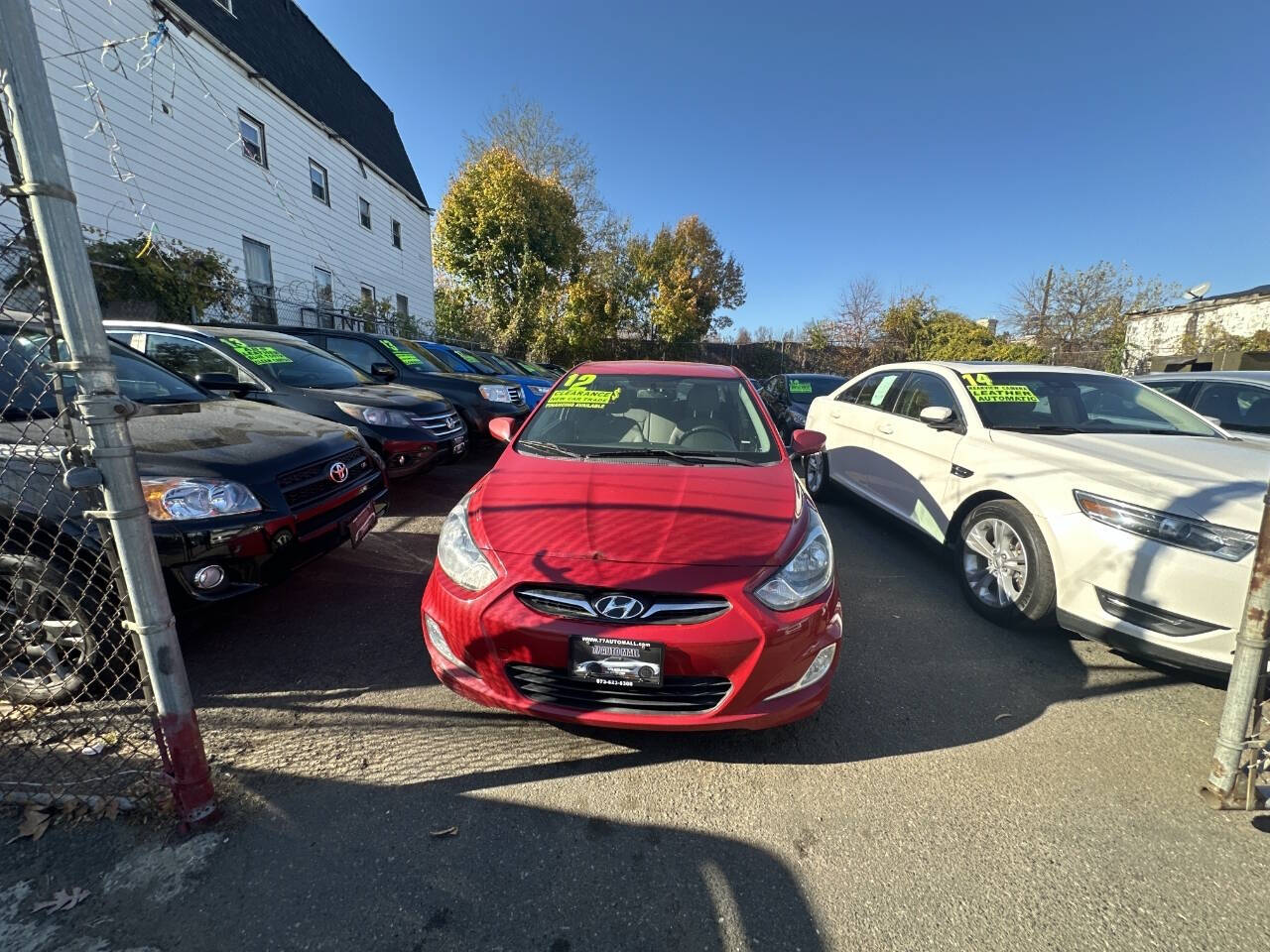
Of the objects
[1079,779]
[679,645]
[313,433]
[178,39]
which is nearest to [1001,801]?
[1079,779]

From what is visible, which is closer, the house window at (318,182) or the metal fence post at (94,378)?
the metal fence post at (94,378)

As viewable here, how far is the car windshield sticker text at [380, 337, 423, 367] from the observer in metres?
7.38

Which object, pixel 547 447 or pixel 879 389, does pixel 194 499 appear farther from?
pixel 879 389

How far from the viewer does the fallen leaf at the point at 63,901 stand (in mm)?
1527

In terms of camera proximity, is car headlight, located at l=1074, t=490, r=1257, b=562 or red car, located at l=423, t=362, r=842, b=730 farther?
car headlight, located at l=1074, t=490, r=1257, b=562

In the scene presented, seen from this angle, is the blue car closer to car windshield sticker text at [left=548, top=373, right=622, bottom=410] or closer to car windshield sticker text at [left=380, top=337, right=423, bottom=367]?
car windshield sticker text at [left=380, top=337, right=423, bottom=367]

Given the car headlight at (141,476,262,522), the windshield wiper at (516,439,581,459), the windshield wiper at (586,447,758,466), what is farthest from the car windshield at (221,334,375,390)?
the windshield wiper at (586,447,758,466)

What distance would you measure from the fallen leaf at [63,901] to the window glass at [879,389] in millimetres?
5633

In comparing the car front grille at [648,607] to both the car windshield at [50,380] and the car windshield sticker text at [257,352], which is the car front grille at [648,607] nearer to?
the car windshield at [50,380]

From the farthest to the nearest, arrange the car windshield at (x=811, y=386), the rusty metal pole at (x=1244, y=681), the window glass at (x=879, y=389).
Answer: the car windshield at (x=811, y=386), the window glass at (x=879, y=389), the rusty metal pole at (x=1244, y=681)

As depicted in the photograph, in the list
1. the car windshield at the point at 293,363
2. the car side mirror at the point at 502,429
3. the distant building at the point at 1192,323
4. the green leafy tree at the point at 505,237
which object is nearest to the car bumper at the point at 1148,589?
the car side mirror at the point at 502,429

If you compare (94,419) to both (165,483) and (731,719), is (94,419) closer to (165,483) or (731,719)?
(165,483)

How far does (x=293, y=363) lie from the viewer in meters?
5.32

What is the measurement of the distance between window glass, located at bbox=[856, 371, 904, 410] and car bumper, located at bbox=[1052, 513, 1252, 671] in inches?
98.1
